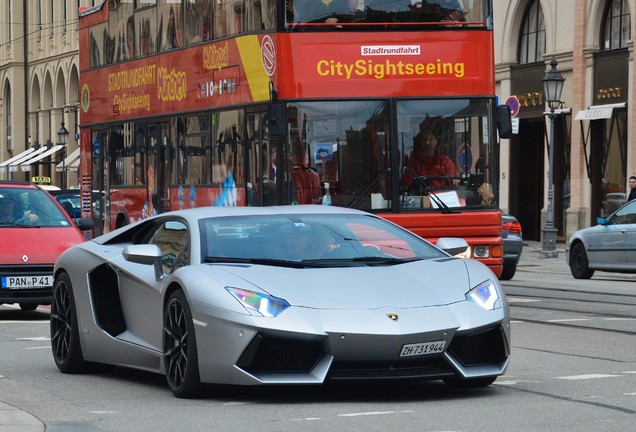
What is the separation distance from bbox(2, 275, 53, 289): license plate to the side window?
604 centimetres

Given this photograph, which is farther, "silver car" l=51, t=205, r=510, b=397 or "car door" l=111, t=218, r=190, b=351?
"car door" l=111, t=218, r=190, b=351

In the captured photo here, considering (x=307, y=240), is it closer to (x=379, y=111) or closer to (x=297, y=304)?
(x=297, y=304)

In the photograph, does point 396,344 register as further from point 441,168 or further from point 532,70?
point 532,70

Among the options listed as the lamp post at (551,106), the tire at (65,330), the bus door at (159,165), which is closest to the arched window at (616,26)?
the lamp post at (551,106)

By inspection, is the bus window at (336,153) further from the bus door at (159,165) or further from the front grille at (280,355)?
the front grille at (280,355)

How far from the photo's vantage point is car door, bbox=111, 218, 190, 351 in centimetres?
970

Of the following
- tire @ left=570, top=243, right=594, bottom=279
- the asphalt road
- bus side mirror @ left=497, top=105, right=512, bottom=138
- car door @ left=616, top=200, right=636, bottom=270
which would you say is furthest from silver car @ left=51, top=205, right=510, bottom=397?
tire @ left=570, top=243, right=594, bottom=279

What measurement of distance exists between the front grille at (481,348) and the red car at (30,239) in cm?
805

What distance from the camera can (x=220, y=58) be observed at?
1920 cm

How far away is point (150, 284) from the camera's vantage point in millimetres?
9844

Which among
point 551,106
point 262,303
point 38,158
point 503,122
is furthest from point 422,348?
point 38,158

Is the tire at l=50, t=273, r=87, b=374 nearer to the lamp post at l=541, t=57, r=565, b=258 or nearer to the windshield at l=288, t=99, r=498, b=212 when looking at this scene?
the windshield at l=288, t=99, r=498, b=212

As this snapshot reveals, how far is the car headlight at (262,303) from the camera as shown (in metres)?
8.70

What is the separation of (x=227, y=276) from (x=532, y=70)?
106 feet
